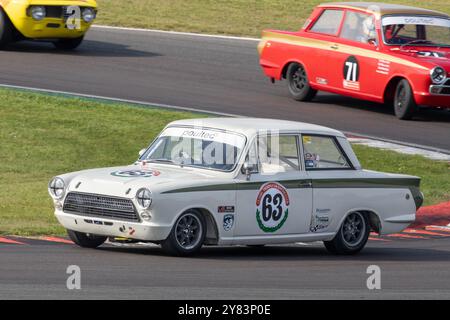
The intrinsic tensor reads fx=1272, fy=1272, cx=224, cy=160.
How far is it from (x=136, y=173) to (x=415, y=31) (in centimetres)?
991

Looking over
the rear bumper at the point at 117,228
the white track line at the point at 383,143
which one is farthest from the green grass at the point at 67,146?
the rear bumper at the point at 117,228

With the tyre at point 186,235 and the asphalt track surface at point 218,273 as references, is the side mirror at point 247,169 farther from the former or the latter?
the asphalt track surface at point 218,273

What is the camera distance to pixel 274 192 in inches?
453

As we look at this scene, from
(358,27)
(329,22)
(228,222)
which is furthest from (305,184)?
(329,22)

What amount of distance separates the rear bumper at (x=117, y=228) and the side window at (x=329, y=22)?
10343 mm

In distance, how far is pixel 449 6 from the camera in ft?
111

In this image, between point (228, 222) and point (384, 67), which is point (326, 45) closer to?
point (384, 67)

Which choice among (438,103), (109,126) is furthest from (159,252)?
(438,103)

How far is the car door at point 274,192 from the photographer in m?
11.4

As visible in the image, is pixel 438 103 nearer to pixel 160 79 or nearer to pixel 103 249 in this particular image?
pixel 160 79

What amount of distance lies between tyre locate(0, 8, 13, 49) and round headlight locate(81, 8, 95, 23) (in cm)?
132

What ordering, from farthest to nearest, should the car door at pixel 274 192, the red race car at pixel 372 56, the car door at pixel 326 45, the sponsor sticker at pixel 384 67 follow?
the car door at pixel 326 45
the sponsor sticker at pixel 384 67
the red race car at pixel 372 56
the car door at pixel 274 192

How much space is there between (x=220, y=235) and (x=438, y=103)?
8.93 meters
